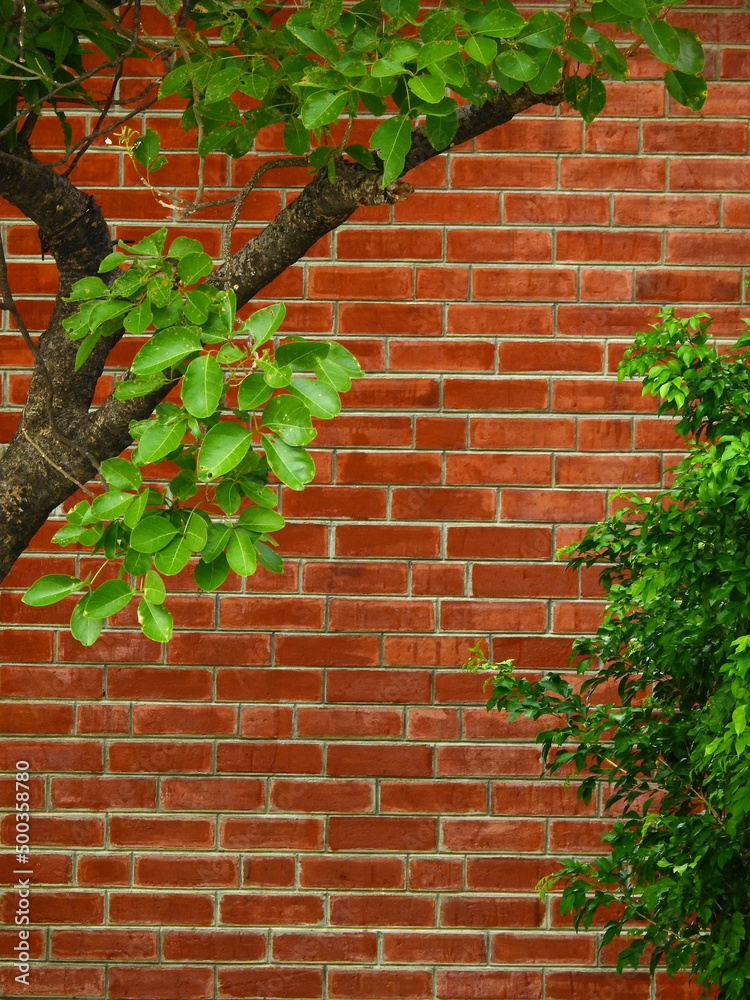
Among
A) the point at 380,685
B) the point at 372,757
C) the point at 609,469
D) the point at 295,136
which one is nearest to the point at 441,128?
the point at 295,136

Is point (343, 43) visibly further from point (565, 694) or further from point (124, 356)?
point (124, 356)

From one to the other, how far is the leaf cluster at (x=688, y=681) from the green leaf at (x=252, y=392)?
0.73 meters

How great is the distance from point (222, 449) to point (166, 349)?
0.39ft

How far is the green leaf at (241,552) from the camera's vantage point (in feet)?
3.20

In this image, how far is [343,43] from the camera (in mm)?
1106

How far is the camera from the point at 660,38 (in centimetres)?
107

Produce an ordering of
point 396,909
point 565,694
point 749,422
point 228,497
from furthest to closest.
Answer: point 396,909 → point 565,694 → point 749,422 → point 228,497

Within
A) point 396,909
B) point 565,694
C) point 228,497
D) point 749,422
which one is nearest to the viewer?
point 228,497

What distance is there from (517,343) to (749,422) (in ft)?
3.34

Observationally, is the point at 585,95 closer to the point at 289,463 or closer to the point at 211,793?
the point at 289,463

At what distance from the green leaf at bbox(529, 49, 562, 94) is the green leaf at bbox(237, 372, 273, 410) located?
0.45 m

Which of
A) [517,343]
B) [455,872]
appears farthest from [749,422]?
[455,872]

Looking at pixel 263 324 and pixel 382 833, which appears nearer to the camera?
pixel 263 324

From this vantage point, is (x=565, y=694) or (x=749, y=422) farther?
(x=565, y=694)
